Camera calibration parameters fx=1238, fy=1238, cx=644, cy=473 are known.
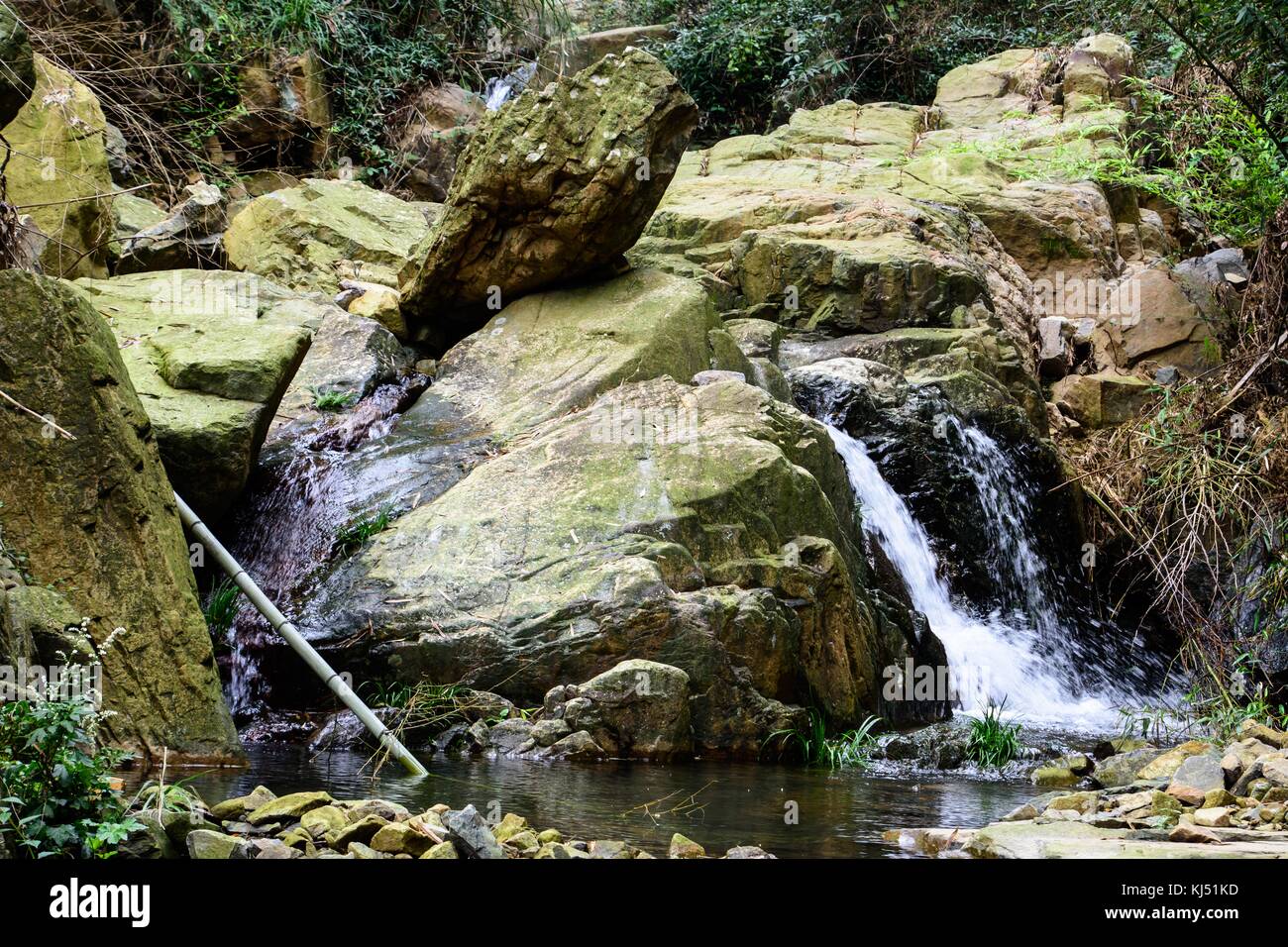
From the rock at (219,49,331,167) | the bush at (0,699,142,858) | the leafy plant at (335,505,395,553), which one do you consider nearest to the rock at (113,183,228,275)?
the rock at (219,49,331,167)

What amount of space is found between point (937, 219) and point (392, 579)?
298 inches

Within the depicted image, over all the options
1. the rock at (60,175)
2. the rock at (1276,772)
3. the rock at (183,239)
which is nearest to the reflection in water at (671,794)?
the rock at (1276,772)

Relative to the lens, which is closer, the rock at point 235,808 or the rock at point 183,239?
the rock at point 235,808

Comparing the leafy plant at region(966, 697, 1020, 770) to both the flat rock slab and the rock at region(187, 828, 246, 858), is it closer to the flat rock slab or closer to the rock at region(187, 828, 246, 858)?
the flat rock slab

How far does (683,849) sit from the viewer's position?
3799 mm

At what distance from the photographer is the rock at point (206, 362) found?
7055mm

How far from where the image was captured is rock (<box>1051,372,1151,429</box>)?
11.8 meters

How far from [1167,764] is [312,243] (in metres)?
8.65

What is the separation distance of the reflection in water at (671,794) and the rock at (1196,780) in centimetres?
67

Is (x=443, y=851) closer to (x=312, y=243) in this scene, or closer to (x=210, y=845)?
(x=210, y=845)

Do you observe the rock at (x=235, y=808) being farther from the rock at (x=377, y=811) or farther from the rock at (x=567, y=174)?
the rock at (x=567, y=174)

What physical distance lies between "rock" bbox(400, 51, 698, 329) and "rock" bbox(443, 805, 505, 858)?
6122 millimetres

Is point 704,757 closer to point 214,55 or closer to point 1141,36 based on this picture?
point 214,55
